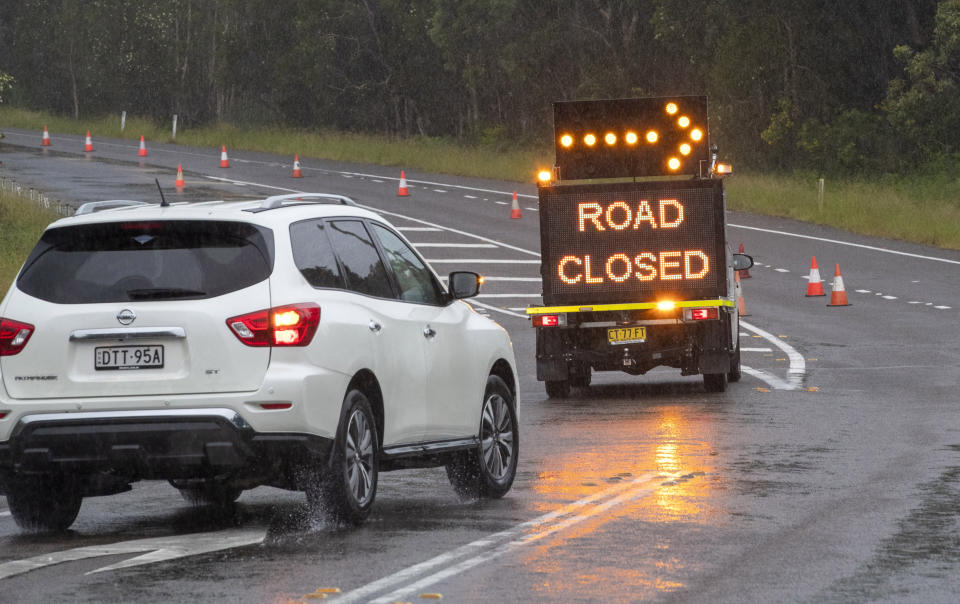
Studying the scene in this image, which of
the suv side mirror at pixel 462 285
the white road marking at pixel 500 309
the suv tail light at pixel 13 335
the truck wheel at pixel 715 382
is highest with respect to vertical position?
the suv side mirror at pixel 462 285

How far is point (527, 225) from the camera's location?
40812 mm

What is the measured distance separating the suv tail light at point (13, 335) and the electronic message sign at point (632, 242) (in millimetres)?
10418

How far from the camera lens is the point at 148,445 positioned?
8.74 meters

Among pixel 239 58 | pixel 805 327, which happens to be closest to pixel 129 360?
pixel 805 327

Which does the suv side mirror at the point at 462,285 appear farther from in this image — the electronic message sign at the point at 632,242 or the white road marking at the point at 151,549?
the electronic message sign at the point at 632,242

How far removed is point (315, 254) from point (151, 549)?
68.7 inches

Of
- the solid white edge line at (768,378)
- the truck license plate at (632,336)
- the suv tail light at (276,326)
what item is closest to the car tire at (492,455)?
the suv tail light at (276,326)

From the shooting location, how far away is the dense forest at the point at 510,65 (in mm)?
58125

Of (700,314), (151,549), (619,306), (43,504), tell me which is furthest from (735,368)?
(151,549)

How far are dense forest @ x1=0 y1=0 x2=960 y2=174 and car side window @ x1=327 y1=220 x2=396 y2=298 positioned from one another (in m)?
28.8

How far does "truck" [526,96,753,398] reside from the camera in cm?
1869

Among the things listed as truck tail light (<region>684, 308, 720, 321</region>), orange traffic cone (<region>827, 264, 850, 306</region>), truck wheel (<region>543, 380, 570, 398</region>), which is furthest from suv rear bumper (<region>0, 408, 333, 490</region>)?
orange traffic cone (<region>827, 264, 850, 306</region>)

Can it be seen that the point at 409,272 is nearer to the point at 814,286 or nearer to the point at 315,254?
the point at 315,254

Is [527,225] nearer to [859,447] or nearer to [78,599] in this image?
[859,447]
